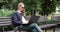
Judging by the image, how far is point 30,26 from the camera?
6.39 meters

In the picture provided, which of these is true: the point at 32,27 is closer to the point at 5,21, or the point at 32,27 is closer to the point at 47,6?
the point at 5,21

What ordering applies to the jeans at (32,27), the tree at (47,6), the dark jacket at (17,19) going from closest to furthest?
the dark jacket at (17,19) → the jeans at (32,27) → the tree at (47,6)

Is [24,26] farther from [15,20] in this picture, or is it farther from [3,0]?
[3,0]

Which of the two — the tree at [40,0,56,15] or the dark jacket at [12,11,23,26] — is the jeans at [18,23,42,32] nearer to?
the dark jacket at [12,11,23,26]

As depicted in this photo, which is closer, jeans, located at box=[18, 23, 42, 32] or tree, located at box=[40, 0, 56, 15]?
jeans, located at box=[18, 23, 42, 32]

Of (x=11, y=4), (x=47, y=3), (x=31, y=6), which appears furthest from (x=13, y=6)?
(x=47, y=3)

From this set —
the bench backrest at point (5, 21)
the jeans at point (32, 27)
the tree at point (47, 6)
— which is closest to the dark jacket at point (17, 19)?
the jeans at point (32, 27)

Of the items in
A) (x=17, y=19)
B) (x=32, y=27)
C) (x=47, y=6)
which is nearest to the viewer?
(x=17, y=19)

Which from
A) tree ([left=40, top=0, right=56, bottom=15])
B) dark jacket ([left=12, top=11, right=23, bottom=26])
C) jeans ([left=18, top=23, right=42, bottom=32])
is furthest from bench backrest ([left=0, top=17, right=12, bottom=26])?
tree ([left=40, top=0, right=56, bottom=15])

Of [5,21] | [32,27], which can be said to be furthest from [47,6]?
[5,21]

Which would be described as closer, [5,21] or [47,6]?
[5,21]

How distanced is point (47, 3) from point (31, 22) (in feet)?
33.7

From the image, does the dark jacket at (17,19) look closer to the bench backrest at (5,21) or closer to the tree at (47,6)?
the bench backrest at (5,21)

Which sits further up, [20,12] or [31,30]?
[20,12]
